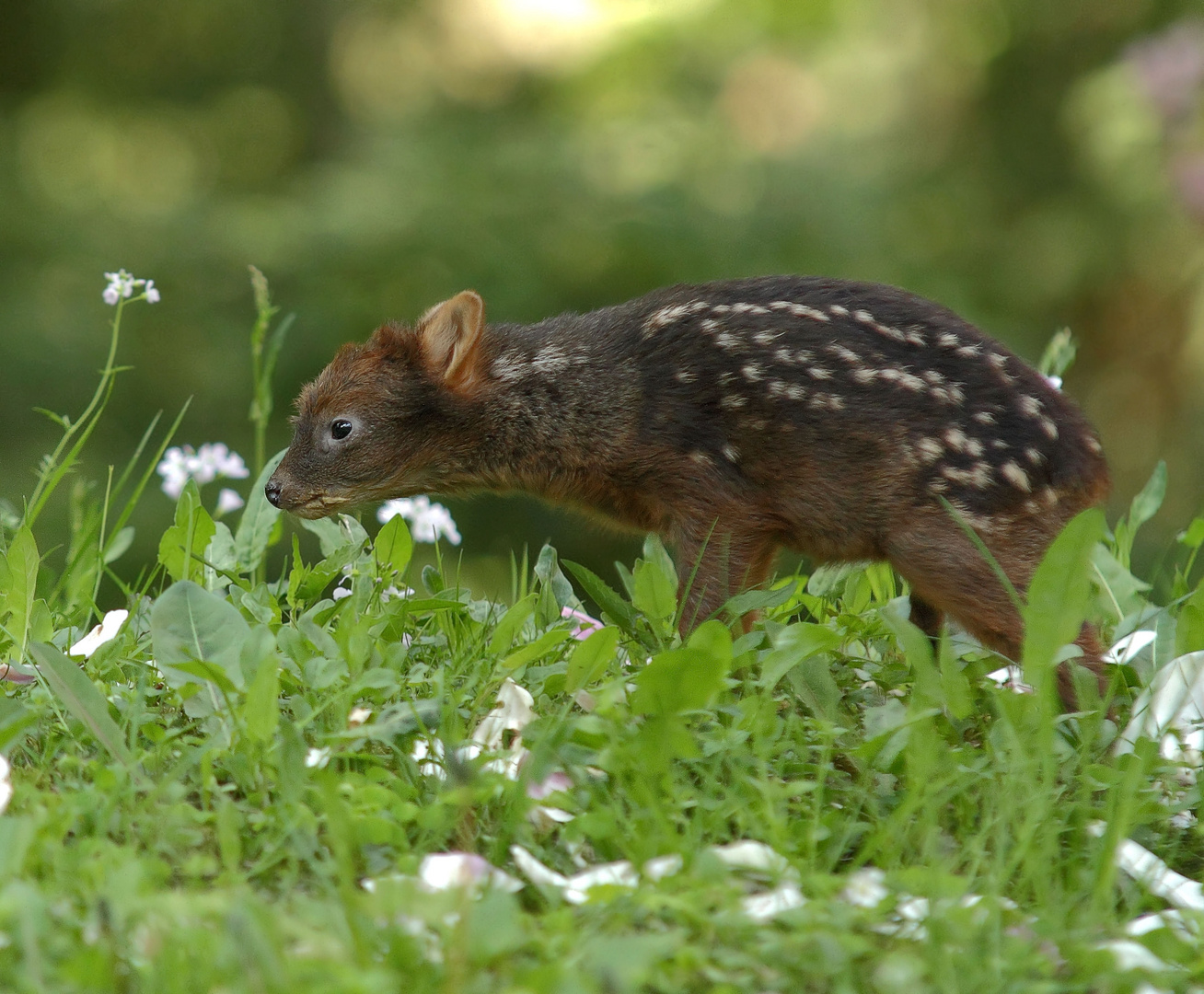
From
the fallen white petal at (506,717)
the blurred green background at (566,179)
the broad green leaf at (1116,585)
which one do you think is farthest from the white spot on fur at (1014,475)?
the blurred green background at (566,179)

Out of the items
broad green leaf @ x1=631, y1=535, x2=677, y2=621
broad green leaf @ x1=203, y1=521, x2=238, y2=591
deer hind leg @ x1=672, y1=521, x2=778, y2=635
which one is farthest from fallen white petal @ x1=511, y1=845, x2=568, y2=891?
broad green leaf @ x1=203, y1=521, x2=238, y2=591

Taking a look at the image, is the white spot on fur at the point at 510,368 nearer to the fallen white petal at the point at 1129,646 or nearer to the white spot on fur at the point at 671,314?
the white spot on fur at the point at 671,314

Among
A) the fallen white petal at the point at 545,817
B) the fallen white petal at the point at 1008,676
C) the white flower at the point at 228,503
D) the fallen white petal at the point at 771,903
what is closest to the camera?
the fallen white petal at the point at 771,903

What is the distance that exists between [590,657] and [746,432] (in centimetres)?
129

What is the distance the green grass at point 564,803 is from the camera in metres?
2.16

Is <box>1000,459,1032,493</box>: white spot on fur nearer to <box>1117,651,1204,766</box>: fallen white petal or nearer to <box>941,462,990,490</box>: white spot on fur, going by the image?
<box>941,462,990,490</box>: white spot on fur

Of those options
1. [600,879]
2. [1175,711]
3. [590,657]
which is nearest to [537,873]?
[600,879]

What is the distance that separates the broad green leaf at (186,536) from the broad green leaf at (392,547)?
51cm

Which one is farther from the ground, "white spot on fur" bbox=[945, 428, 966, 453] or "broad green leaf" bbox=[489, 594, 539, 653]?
"white spot on fur" bbox=[945, 428, 966, 453]

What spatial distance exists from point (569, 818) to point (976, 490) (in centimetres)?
178

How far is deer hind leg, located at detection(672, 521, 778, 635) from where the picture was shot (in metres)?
4.11

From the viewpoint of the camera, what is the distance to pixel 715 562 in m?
4.18

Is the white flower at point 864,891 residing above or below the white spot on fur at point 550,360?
below

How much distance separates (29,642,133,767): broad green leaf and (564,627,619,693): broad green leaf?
3.18 feet
